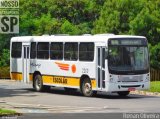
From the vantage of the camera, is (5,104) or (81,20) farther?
(81,20)

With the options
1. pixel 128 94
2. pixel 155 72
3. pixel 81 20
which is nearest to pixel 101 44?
pixel 128 94

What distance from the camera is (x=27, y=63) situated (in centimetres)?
3441

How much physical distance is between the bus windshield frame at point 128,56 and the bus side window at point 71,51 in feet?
8.51

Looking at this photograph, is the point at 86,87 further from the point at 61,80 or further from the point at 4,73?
the point at 4,73

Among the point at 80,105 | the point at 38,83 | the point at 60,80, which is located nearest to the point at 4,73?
the point at 38,83

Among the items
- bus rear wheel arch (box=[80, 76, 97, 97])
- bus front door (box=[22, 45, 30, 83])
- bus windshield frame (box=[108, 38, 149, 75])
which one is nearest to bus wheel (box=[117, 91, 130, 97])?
bus rear wheel arch (box=[80, 76, 97, 97])

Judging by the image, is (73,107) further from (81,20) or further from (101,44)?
(81,20)

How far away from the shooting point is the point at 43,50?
109ft

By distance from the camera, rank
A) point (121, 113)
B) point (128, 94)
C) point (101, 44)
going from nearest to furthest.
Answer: point (121, 113) < point (101, 44) < point (128, 94)

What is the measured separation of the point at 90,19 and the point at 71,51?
108ft

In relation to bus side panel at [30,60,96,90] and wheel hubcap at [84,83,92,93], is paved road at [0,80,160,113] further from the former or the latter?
bus side panel at [30,60,96,90]

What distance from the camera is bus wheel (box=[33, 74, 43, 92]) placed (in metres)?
33.2

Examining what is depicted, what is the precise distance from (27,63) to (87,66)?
6.16 m

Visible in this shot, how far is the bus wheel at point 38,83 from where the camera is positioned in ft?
109
